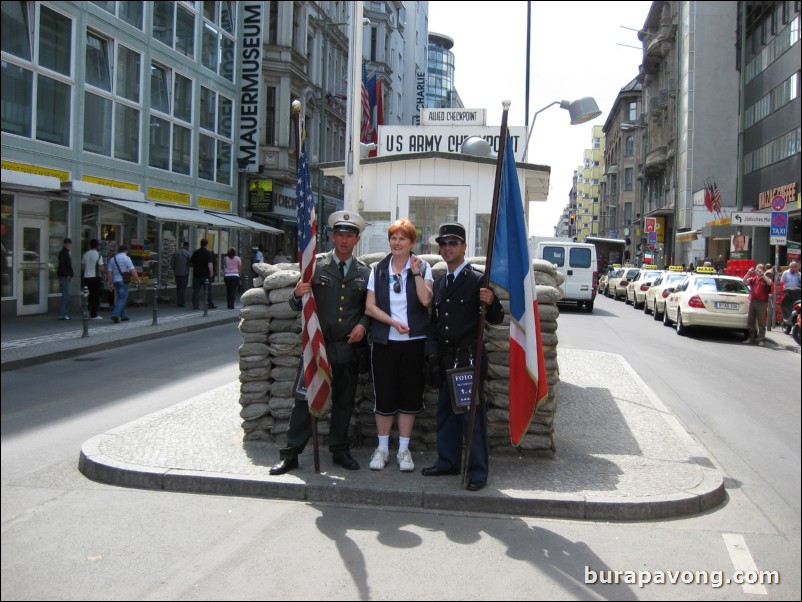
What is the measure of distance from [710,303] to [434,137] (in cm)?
1025

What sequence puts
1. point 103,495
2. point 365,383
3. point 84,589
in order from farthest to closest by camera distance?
1. point 365,383
2. point 103,495
3. point 84,589

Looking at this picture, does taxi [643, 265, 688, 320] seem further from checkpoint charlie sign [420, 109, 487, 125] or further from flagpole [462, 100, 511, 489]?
flagpole [462, 100, 511, 489]

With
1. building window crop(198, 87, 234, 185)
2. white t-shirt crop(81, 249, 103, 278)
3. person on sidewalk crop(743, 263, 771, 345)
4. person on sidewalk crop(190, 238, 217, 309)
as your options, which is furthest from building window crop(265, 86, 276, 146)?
building window crop(198, 87, 234, 185)

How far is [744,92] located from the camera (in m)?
2.44

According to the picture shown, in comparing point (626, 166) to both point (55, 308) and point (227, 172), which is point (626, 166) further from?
point (55, 308)

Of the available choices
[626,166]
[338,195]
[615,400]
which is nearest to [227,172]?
[338,195]

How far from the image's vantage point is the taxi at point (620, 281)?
36125mm

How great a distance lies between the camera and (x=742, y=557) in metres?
3.89

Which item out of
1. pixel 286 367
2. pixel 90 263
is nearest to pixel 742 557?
pixel 286 367

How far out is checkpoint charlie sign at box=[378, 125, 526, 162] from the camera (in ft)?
34.2

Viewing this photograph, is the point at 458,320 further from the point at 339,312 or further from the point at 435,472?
the point at 435,472

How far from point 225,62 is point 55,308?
42.3 ft

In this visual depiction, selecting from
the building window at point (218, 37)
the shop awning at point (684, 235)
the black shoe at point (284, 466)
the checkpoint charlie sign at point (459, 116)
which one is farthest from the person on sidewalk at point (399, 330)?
the checkpoint charlie sign at point (459, 116)

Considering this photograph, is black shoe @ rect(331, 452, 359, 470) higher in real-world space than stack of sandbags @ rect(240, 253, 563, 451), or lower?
A: lower
